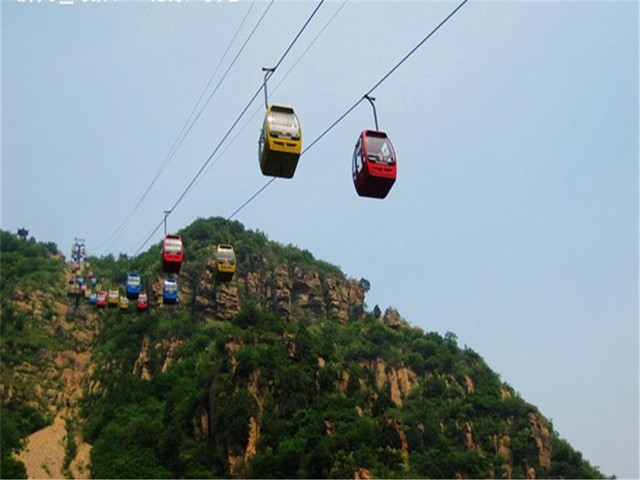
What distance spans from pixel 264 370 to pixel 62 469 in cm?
1575

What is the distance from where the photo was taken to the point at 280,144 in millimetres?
12977

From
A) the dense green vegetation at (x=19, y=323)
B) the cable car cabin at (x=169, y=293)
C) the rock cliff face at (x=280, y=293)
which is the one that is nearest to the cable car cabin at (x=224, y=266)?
the cable car cabin at (x=169, y=293)

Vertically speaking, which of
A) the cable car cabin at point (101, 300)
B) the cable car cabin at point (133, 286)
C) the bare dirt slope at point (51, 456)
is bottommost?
the bare dirt slope at point (51, 456)

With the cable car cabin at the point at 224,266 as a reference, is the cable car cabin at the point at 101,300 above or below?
above

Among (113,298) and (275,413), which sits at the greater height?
(113,298)

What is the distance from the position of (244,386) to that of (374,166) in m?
37.1

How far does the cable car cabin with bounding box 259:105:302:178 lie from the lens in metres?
12.9

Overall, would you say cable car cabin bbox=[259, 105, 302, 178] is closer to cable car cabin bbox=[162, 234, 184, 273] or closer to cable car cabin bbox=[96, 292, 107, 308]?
cable car cabin bbox=[162, 234, 184, 273]

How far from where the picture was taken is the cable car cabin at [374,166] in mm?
12844

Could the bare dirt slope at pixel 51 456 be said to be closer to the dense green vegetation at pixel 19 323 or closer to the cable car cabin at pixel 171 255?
the dense green vegetation at pixel 19 323

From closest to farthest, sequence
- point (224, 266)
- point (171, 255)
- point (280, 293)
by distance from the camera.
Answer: point (171, 255)
point (224, 266)
point (280, 293)

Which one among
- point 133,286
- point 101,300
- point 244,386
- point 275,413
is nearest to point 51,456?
point 101,300

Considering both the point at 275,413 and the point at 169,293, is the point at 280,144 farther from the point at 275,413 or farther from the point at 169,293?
the point at 275,413

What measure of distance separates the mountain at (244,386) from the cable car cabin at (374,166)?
30.0m
